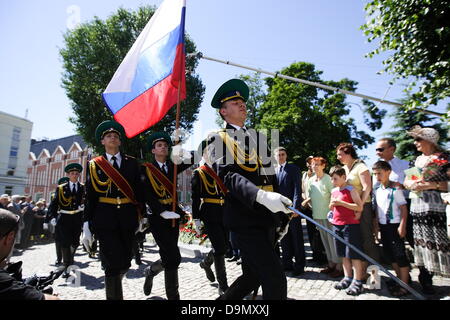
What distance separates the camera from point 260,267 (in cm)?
249

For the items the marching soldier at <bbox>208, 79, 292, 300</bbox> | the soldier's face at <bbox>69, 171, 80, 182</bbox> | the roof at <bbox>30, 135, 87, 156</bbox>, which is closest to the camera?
the marching soldier at <bbox>208, 79, 292, 300</bbox>

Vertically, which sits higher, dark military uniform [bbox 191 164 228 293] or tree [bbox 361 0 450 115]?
tree [bbox 361 0 450 115]

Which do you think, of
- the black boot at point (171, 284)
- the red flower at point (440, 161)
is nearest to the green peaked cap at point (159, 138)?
the black boot at point (171, 284)

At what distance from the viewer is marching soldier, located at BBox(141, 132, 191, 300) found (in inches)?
147

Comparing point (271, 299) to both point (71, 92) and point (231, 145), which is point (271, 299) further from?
point (71, 92)

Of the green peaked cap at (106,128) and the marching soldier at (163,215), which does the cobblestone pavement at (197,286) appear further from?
the green peaked cap at (106,128)

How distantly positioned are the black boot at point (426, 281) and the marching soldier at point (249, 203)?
2.77m

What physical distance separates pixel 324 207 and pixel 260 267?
136 inches

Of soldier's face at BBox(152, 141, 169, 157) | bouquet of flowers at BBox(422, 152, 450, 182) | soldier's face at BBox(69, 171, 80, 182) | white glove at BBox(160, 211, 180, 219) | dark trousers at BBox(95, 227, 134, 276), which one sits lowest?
dark trousers at BBox(95, 227, 134, 276)

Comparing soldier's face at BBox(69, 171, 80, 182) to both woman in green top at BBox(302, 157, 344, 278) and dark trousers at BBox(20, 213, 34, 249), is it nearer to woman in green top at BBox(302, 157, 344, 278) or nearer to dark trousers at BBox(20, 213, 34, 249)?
woman in green top at BBox(302, 157, 344, 278)

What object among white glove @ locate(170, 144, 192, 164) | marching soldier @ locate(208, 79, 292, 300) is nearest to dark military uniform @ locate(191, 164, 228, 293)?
white glove @ locate(170, 144, 192, 164)

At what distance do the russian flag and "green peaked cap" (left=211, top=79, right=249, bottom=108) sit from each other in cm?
110

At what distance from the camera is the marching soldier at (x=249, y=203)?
95.1 inches
